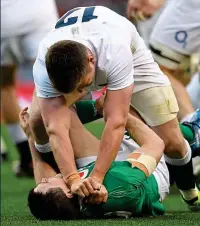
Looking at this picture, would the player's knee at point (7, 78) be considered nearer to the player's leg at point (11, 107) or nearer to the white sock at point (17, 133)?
the player's leg at point (11, 107)

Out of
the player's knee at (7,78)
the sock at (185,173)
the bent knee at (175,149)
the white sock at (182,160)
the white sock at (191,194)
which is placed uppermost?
the bent knee at (175,149)

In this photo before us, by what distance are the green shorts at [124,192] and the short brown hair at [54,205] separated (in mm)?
73

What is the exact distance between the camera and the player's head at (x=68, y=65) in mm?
4293

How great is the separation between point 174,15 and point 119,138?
2342mm

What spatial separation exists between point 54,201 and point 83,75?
574mm

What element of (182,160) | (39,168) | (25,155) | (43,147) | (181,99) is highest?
(43,147)

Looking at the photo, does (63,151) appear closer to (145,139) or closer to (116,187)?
(116,187)

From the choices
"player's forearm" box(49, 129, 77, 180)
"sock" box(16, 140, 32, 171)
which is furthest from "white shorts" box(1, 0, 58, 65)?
"player's forearm" box(49, 129, 77, 180)

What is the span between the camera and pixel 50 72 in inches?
170

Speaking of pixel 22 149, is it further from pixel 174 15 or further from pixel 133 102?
pixel 133 102

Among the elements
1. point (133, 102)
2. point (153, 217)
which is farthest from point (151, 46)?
point (153, 217)

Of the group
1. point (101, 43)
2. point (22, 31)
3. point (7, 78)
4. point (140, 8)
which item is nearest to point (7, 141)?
point (7, 78)

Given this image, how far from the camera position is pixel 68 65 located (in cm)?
429

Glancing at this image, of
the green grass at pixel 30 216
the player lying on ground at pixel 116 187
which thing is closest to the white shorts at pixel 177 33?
the green grass at pixel 30 216
